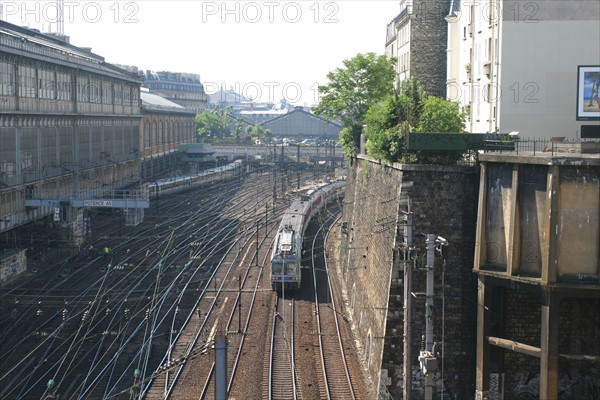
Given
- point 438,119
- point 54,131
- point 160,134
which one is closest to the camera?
point 438,119

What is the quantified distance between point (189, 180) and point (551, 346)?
197 feet

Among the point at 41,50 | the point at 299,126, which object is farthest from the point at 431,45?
the point at 299,126

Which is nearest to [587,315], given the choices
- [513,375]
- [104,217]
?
[513,375]

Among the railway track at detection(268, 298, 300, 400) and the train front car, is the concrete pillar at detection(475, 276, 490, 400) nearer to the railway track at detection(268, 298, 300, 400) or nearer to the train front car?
the railway track at detection(268, 298, 300, 400)

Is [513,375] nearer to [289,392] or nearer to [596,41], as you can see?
[289,392]

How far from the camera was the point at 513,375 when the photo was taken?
23.4 m

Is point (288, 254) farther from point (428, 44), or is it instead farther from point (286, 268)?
point (428, 44)

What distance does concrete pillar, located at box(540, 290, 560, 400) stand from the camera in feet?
68.3

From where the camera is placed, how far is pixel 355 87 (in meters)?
49.4

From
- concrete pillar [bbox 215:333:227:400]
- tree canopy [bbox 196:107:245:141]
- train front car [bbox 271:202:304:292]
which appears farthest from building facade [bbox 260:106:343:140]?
concrete pillar [bbox 215:333:227:400]

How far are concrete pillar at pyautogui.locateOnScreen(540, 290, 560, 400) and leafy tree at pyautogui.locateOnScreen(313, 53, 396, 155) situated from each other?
93.9 ft

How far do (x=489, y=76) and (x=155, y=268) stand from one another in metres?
21.3

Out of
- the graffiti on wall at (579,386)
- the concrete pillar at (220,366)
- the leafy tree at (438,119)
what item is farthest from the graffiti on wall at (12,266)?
the graffiti on wall at (579,386)

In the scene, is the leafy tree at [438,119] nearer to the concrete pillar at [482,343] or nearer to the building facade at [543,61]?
the building facade at [543,61]
